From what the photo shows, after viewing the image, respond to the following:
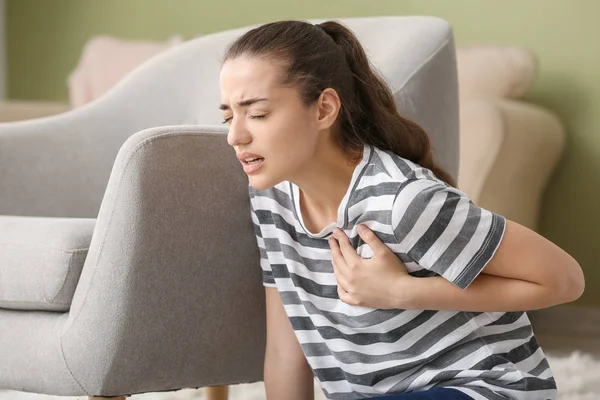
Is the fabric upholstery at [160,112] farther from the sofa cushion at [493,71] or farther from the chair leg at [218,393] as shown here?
the sofa cushion at [493,71]

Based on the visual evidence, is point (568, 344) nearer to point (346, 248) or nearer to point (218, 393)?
point (218, 393)

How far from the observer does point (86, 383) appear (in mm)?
1219

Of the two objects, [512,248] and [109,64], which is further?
[109,64]

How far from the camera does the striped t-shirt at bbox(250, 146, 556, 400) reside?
1064mm

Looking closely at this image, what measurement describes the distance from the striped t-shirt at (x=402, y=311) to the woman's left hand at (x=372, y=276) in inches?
0.5

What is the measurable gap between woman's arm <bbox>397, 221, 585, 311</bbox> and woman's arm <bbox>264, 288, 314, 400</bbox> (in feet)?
0.92

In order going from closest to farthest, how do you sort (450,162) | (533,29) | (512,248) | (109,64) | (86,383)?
1. (512,248)
2. (86,383)
3. (450,162)
4. (533,29)
5. (109,64)

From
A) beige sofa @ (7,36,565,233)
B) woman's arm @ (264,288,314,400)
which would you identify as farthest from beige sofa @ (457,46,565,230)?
woman's arm @ (264,288,314,400)

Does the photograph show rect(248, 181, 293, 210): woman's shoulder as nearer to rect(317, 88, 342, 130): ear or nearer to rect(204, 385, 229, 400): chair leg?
rect(317, 88, 342, 130): ear

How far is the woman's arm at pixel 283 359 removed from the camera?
4.38 feet

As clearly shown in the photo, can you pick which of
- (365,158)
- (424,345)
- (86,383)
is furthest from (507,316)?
(86,383)

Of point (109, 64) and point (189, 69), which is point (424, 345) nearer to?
point (189, 69)

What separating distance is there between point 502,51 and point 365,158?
1.59m

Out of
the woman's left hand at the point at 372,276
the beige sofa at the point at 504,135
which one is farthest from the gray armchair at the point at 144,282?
the beige sofa at the point at 504,135
